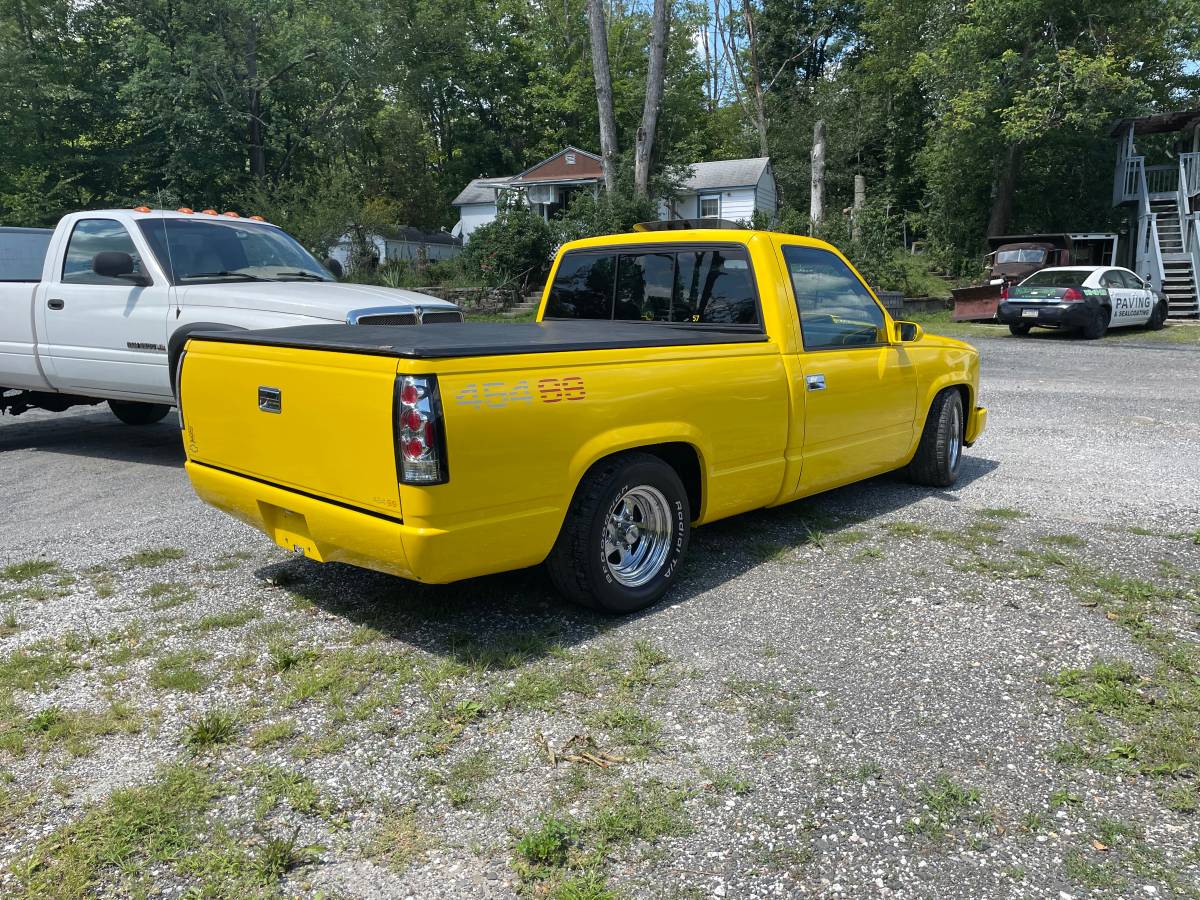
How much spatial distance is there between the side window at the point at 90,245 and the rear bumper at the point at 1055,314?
17.0 meters

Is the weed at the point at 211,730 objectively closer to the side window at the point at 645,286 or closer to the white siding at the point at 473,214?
the side window at the point at 645,286

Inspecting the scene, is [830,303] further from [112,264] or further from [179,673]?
[112,264]

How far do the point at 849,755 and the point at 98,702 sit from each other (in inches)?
113

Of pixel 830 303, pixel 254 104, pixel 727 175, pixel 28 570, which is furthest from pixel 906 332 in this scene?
pixel 254 104

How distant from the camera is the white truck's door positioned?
7.01 metres

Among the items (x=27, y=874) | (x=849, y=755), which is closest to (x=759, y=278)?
(x=849, y=755)

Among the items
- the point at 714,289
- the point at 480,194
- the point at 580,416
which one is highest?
the point at 480,194

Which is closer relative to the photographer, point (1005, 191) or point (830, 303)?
point (830, 303)

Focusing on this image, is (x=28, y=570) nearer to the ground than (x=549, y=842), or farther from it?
farther from it

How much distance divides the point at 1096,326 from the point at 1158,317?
3.48 metres

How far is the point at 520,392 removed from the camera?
358cm

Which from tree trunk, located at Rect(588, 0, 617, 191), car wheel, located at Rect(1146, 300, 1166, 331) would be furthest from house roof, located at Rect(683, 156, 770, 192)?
car wheel, located at Rect(1146, 300, 1166, 331)

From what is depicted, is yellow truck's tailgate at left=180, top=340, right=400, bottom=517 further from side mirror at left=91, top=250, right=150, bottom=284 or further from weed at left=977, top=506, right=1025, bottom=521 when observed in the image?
weed at left=977, top=506, right=1025, bottom=521

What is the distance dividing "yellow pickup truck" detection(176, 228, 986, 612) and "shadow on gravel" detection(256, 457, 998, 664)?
282 mm
